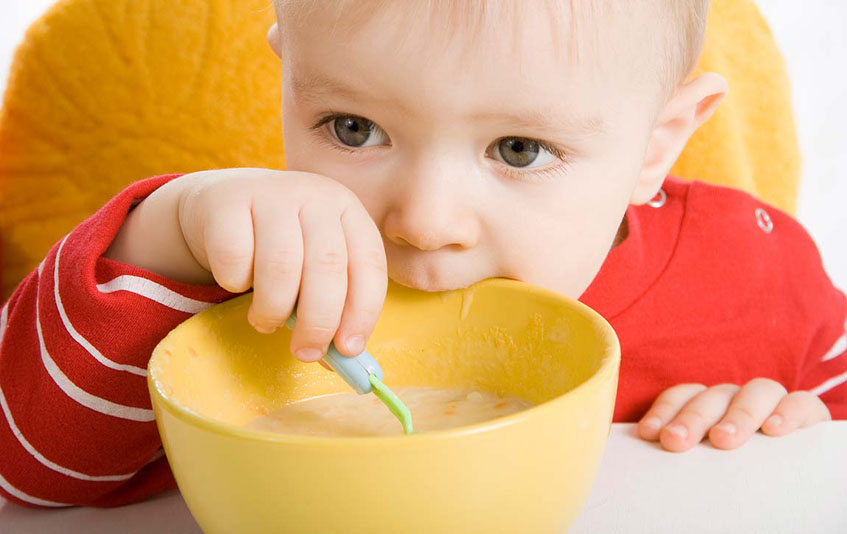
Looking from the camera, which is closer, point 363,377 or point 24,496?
point 363,377

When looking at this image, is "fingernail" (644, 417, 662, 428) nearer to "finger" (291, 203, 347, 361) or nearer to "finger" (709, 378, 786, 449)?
"finger" (709, 378, 786, 449)

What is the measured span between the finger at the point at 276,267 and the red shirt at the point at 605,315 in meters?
0.16

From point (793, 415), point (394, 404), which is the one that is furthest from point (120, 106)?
point (793, 415)

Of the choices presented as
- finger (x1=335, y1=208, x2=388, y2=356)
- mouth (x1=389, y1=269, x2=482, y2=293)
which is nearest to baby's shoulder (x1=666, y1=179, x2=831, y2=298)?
mouth (x1=389, y1=269, x2=482, y2=293)

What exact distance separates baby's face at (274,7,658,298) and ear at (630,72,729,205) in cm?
12

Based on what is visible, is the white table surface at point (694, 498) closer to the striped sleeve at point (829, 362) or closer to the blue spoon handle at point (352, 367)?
the blue spoon handle at point (352, 367)

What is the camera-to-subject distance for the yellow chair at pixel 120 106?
4.20 feet

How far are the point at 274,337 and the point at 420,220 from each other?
145mm

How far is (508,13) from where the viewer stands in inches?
27.7

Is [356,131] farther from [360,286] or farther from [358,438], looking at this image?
[358,438]

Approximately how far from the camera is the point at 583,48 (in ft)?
2.41

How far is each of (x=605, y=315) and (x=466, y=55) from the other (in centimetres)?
49

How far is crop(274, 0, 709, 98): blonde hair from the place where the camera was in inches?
27.6

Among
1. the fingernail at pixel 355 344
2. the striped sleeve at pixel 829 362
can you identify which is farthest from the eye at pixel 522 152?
the striped sleeve at pixel 829 362
